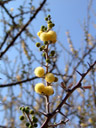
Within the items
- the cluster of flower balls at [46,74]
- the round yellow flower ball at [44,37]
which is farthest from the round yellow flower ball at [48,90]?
the round yellow flower ball at [44,37]

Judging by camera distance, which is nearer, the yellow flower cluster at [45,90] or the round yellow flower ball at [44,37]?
the yellow flower cluster at [45,90]

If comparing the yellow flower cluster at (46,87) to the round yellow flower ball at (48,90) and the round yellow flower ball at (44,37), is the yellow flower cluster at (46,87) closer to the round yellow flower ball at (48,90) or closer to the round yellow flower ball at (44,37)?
the round yellow flower ball at (48,90)

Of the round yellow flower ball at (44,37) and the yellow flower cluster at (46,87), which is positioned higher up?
the round yellow flower ball at (44,37)

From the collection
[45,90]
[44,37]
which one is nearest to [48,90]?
[45,90]

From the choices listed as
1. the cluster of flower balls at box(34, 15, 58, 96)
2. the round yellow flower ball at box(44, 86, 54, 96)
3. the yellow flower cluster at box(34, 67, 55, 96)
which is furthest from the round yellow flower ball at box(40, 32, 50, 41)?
the round yellow flower ball at box(44, 86, 54, 96)

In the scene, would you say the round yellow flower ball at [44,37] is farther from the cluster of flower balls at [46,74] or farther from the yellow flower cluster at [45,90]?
the yellow flower cluster at [45,90]

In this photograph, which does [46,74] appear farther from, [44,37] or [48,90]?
[44,37]

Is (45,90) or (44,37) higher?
(44,37)

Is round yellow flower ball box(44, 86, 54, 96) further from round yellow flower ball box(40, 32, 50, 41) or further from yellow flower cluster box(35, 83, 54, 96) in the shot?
round yellow flower ball box(40, 32, 50, 41)

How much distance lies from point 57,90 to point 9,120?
1.26 meters

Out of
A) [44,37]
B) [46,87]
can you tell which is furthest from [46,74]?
[44,37]

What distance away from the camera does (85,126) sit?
10.7ft

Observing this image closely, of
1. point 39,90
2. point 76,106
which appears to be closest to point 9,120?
point 76,106

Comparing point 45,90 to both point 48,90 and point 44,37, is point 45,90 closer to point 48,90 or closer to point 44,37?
point 48,90
